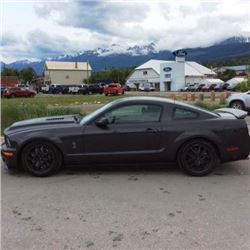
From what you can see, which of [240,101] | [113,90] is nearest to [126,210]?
[240,101]

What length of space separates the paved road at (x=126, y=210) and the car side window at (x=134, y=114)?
0.91 m

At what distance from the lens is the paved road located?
4.32 meters

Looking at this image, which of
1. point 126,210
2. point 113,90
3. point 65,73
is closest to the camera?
point 126,210

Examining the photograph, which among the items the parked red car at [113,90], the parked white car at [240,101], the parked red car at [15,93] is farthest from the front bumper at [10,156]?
the parked red car at [113,90]

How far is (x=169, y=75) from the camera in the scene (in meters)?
94.3

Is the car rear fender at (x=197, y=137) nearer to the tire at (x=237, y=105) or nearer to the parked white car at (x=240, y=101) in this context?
the parked white car at (x=240, y=101)

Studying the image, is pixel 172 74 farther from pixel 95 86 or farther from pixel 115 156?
pixel 115 156

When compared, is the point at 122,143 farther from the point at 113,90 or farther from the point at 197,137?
the point at 113,90

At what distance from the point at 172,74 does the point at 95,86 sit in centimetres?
3485

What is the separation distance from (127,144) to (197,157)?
3.87 feet

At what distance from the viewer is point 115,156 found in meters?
6.90

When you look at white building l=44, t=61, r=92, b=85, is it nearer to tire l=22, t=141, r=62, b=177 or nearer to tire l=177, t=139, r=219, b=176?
tire l=22, t=141, r=62, b=177

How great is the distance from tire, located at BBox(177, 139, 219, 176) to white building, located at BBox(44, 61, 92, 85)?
12009 centimetres

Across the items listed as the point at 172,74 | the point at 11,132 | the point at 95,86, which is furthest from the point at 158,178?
the point at 172,74
